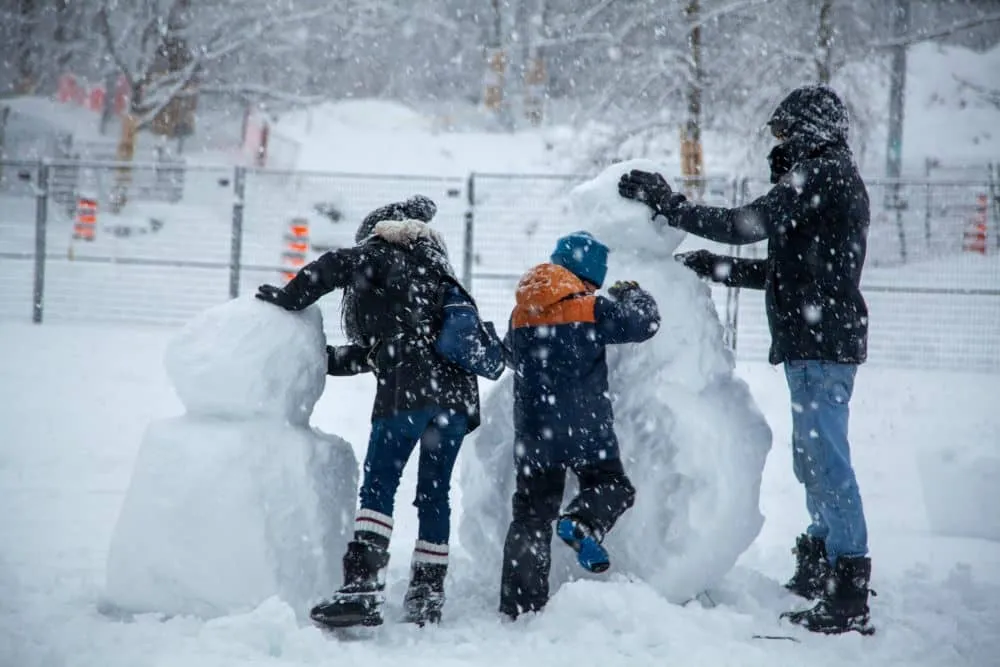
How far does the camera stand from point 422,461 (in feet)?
10.9

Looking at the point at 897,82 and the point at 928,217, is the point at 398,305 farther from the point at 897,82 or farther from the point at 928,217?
the point at 897,82

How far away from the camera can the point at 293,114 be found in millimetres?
27656

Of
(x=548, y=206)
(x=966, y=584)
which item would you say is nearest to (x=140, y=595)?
(x=966, y=584)

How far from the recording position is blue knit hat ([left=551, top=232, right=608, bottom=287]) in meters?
3.36

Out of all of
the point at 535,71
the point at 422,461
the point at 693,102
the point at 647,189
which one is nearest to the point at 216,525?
the point at 422,461

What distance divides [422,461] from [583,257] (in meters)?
0.99

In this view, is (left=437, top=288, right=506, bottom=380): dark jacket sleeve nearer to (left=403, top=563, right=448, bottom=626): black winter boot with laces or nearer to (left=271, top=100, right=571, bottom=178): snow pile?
(left=403, top=563, right=448, bottom=626): black winter boot with laces

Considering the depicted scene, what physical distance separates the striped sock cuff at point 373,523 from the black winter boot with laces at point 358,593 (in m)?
0.05

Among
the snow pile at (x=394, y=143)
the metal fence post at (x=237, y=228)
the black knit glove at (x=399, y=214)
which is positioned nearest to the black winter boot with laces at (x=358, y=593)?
the black knit glove at (x=399, y=214)

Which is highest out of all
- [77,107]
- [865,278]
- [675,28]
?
[77,107]

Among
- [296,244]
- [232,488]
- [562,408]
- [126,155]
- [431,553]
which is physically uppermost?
[126,155]

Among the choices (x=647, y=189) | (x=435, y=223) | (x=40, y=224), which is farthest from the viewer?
(x=435, y=223)

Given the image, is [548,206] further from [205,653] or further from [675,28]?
[205,653]

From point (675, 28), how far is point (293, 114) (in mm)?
17698
